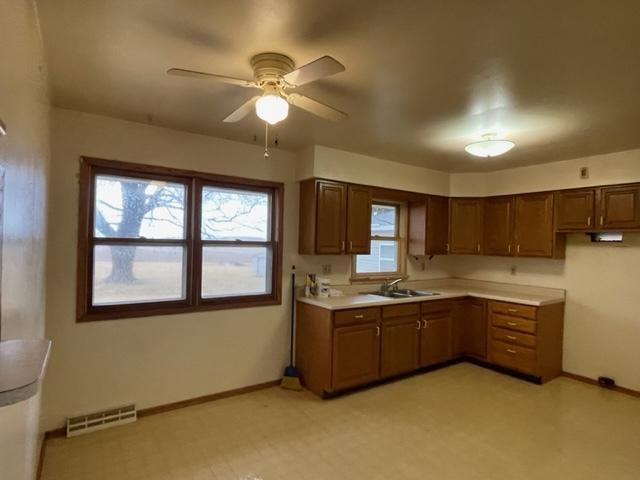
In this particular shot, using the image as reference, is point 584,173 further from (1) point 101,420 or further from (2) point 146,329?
(1) point 101,420

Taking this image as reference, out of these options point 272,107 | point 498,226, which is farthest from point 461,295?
point 272,107

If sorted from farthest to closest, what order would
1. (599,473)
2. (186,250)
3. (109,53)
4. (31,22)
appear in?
(186,250) → (599,473) → (109,53) → (31,22)

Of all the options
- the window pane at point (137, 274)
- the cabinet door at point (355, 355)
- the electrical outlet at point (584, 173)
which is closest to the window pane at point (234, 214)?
the window pane at point (137, 274)

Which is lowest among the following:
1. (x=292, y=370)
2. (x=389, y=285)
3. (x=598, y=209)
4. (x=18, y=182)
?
(x=292, y=370)

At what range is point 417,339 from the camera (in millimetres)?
4148

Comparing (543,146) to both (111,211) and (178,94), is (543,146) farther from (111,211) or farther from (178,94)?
(111,211)

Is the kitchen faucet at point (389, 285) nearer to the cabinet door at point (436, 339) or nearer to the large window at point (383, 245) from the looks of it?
the large window at point (383, 245)

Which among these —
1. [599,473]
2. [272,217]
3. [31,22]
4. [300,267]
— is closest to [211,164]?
[272,217]

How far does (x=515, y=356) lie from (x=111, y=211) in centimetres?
432

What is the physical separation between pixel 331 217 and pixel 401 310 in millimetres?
1258

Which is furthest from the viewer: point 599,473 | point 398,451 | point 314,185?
point 314,185

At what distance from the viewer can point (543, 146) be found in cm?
352

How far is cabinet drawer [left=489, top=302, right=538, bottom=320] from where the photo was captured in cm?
402

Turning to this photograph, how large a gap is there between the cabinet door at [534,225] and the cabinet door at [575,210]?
88mm
